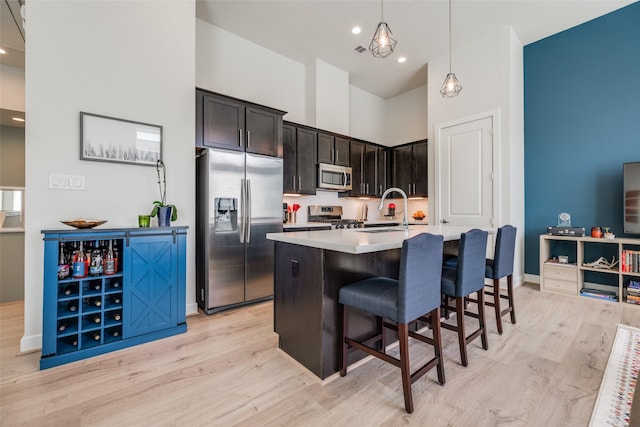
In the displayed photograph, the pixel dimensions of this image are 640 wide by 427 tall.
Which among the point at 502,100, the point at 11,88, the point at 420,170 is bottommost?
the point at 420,170

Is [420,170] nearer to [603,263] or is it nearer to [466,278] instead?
[603,263]

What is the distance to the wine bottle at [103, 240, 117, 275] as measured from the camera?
2252 mm

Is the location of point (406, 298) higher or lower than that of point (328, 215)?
lower

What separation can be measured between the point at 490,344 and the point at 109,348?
3034 millimetres

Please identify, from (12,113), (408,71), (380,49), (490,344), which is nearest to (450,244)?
(490,344)

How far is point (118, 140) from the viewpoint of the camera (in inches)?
102

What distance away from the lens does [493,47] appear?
4012mm

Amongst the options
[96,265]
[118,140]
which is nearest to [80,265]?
[96,265]

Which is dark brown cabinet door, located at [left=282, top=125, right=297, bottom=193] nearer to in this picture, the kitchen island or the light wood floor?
the kitchen island

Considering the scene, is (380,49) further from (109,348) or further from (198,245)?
(109,348)

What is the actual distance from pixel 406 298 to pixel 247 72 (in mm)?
4079

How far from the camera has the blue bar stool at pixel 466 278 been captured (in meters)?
1.97

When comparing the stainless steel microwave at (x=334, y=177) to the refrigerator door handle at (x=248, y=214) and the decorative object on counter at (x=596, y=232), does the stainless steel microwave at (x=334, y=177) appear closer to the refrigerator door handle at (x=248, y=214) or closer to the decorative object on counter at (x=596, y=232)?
the refrigerator door handle at (x=248, y=214)

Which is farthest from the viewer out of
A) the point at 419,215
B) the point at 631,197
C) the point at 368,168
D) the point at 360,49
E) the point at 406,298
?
the point at 419,215
